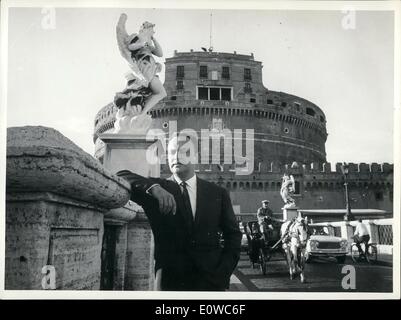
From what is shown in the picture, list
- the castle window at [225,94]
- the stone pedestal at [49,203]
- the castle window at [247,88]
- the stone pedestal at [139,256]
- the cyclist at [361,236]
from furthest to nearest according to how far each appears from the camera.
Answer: the castle window at [247,88]
the castle window at [225,94]
the cyclist at [361,236]
the stone pedestal at [139,256]
the stone pedestal at [49,203]

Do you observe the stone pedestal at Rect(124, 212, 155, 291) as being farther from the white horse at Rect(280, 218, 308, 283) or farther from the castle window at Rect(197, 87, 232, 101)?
the castle window at Rect(197, 87, 232, 101)

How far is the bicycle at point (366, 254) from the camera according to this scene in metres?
4.48

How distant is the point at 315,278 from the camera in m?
4.22

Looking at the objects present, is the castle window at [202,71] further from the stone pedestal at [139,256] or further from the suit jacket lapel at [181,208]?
the stone pedestal at [139,256]

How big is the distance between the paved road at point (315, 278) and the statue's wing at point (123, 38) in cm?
220

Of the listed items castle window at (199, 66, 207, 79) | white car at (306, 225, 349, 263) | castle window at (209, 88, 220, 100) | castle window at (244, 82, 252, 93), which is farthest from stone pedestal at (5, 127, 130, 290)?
castle window at (244, 82, 252, 93)

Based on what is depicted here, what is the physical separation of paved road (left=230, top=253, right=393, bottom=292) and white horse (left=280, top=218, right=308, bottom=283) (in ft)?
0.30

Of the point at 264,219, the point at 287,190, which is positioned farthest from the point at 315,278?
the point at 287,190

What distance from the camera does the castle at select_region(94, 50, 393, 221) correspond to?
13.2m

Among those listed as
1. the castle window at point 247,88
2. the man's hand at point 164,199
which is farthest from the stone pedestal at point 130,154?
the castle window at point 247,88

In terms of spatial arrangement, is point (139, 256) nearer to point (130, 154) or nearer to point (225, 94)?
point (130, 154)
